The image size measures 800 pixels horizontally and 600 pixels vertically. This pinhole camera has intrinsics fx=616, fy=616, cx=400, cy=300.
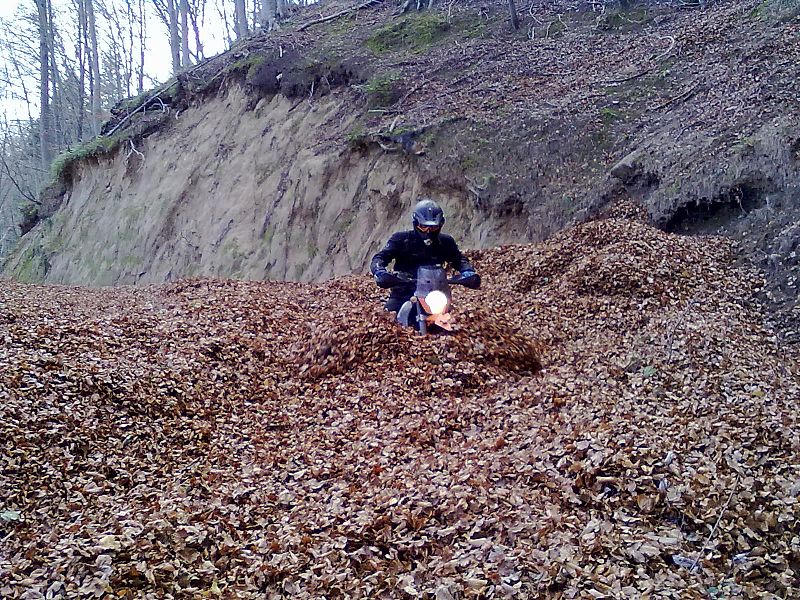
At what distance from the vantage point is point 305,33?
19.3m

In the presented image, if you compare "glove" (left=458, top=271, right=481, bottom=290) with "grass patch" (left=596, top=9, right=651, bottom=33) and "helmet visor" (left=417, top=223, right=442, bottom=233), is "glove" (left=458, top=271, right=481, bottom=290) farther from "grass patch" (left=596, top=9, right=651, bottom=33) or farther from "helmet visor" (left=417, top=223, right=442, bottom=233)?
"grass patch" (left=596, top=9, right=651, bottom=33)

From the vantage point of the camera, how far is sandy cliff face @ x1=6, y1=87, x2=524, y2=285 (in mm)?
13734

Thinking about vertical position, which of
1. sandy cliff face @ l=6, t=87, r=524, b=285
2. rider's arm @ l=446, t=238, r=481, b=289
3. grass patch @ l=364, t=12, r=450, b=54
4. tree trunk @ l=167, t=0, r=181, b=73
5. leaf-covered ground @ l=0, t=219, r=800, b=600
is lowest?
leaf-covered ground @ l=0, t=219, r=800, b=600

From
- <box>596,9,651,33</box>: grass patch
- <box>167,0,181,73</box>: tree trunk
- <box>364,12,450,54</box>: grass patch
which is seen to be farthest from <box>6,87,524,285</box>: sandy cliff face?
<box>167,0,181,73</box>: tree trunk

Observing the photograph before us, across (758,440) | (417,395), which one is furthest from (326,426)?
(758,440)

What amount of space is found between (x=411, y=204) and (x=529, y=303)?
17.4 ft

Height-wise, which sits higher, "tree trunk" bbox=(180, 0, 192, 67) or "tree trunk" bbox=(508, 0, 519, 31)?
"tree trunk" bbox=(180, 0, 192, 67)

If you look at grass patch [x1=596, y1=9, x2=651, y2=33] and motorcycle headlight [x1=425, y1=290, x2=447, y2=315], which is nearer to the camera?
motorcycle headlight [x1=425, y1=290, x2=447, y2=315]

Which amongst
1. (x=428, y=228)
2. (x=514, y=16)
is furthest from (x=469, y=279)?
(x=514, y=16)

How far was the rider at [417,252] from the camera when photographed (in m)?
6.46

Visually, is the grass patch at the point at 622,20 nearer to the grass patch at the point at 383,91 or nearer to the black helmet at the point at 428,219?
the grass patch at the point at 383,91

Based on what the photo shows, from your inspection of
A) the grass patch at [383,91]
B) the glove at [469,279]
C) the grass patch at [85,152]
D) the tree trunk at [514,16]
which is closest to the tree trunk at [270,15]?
the grass patch at [85,152]

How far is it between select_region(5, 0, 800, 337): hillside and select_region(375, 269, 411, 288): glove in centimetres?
414

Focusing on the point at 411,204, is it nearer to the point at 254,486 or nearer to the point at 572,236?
the point at 572,236
